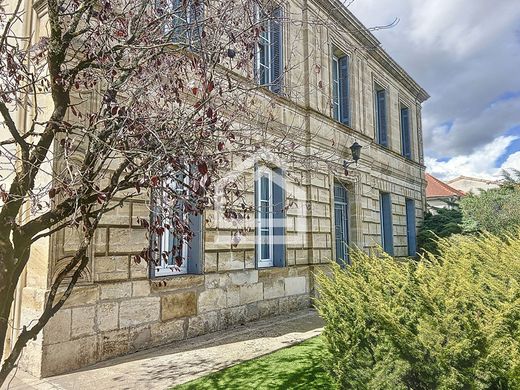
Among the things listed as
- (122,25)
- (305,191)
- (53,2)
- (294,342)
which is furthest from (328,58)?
(53,2)

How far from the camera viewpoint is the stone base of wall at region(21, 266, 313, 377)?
4762 millimetres

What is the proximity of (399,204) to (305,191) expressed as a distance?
713 cm

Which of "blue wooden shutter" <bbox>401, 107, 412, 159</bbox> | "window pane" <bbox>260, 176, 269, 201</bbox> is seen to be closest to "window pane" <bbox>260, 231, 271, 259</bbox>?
"window pane" <bbox>260, 176, 269, 201</bbox>

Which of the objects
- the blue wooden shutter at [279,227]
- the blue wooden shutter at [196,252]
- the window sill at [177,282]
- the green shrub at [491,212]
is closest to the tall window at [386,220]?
the green shrub at [491,212]

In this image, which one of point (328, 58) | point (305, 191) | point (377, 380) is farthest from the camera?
point (328, 58)

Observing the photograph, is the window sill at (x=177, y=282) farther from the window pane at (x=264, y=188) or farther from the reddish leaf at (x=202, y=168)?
the reddish leaf at (x=202, y=168)

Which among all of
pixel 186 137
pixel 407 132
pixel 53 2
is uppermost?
pixel 407 132

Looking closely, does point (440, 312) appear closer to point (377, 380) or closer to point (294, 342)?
point (377, 380)

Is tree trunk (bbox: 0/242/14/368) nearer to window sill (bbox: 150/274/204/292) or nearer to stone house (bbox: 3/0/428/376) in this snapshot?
stone house (bbox: 3/0/428/376)

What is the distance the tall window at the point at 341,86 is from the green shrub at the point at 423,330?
864 cm

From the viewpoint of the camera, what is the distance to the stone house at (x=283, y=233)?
16.3ft

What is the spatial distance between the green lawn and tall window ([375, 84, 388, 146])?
10.9 metres

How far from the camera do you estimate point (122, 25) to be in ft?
9.58

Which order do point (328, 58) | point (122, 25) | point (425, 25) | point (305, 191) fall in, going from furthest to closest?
point (328, 58) < point (305, 191) < point (425, 25) < point (122, 25)
